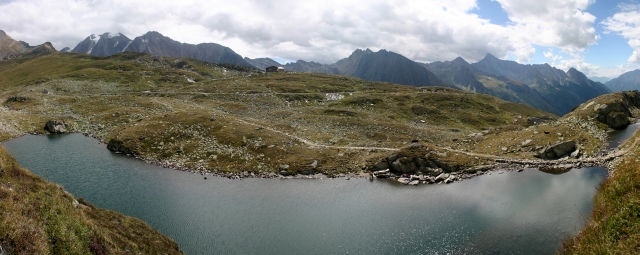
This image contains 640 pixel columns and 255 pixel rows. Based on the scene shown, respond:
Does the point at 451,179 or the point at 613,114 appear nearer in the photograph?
the point at 451,179

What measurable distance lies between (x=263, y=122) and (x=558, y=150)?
8520cm

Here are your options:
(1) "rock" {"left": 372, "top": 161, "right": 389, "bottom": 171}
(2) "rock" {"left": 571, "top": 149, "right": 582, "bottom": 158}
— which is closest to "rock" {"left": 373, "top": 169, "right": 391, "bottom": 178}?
(1) "rock" {"left": 372, "top": 161, "right": 389, "bottom": 171}

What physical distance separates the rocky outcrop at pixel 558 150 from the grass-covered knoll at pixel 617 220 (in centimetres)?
5189

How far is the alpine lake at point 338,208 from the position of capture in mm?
43094

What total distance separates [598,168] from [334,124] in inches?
2945

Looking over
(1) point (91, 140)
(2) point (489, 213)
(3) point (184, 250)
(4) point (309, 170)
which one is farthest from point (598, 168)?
(1) point (91, 140)

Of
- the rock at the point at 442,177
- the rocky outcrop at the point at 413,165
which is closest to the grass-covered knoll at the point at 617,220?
the rock at the point at 442,177

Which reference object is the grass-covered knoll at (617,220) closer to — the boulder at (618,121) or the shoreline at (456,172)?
the shoreline at (456,172)

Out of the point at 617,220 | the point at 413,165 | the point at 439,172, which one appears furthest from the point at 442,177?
the point at 617,220

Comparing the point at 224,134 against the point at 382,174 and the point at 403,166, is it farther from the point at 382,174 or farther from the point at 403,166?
the point at 403,166

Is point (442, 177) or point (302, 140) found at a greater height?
point (302, 140)

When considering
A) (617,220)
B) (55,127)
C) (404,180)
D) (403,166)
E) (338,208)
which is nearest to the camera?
(617,220)

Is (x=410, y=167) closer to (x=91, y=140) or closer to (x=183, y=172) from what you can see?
(x=183, y=172)

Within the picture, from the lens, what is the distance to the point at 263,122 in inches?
4427
